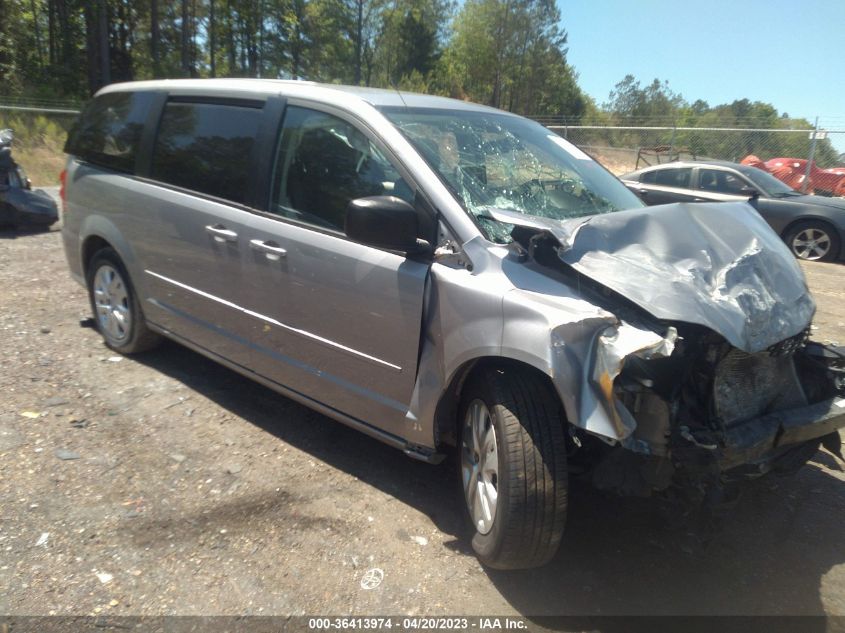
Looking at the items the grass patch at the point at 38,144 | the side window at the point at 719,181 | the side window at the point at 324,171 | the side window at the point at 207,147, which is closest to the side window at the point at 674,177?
→ the side window at the point at 719,181

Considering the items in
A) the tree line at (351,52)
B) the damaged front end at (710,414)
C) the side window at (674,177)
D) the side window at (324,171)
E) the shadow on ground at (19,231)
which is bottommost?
the shadow on ground at (19,231)

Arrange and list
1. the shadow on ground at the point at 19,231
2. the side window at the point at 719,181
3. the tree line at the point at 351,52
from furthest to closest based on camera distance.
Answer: the tree line at the point at 351,52, the side window at the point at 719,181, the shadow on ground at the point at 19,231

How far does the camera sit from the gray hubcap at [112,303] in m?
4.90

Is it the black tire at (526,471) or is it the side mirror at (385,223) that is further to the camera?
the side mirror at (385,223)

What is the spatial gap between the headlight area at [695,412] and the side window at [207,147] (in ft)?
7.82

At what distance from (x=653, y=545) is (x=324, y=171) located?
243cm

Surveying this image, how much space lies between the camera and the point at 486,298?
2719 millimetres

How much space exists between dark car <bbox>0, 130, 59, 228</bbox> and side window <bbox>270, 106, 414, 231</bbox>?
692cm

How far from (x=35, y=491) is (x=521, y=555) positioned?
238 centimetres

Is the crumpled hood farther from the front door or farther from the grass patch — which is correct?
the grass patch

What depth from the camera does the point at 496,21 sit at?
5369 cm

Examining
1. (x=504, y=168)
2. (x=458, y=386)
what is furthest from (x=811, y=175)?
(x=458, y=386)

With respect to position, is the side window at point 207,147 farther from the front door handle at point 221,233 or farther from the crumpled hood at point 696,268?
the crumpled hood at point 696,268

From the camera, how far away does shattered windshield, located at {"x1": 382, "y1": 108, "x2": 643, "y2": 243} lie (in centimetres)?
316
